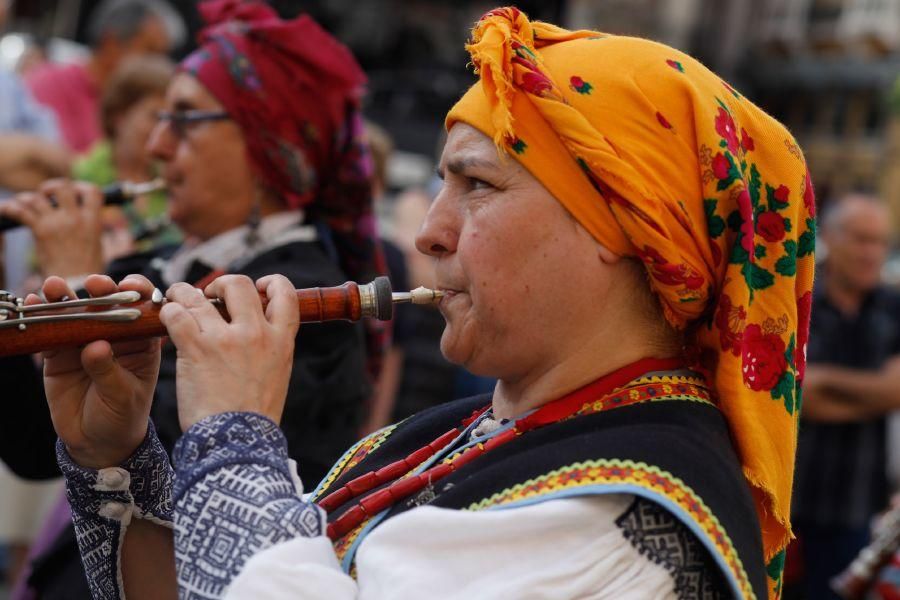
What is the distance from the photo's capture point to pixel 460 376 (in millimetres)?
6363

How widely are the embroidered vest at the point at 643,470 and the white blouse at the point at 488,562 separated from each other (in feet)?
0.14

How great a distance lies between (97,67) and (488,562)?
597 cm

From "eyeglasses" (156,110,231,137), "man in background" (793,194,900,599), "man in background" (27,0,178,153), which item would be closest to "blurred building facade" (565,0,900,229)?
"man in background" (793,194,900,599)

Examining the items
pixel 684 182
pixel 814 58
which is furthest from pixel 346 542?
pixel 814 58

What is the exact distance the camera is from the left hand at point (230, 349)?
73.9 inches

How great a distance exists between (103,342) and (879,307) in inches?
183

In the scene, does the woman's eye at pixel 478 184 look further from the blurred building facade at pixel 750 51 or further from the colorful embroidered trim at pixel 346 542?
the blurred building facade at pixel 750 51

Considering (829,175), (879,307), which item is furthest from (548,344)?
(829,175)

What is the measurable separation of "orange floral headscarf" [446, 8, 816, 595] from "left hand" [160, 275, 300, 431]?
0.47 m

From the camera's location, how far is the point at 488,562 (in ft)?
5.74

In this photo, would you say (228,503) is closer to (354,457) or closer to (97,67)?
(354,457)

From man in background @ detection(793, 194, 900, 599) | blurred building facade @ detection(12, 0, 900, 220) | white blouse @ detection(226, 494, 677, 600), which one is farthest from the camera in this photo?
blurred building facade @ detection(12, 0, 900, 220)

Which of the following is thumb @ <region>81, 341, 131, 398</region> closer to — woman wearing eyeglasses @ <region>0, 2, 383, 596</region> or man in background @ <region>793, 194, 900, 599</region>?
woman wearing eyeglasses @ <region>0, 2, 383, 596</region>

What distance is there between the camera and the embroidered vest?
70.2 inches
